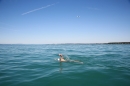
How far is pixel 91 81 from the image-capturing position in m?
10.8

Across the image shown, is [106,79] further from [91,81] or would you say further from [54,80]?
[54,80]

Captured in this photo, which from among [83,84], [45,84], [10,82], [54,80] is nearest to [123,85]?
[83,84]

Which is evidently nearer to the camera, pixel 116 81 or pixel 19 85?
pixel 19 85

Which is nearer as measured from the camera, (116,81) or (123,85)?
(123,85)

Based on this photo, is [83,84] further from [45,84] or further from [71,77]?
[45,84]

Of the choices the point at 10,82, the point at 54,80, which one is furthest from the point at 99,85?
the point at 10,82

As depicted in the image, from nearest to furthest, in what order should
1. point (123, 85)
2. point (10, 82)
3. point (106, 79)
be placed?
point (123, 85), point (10, 82), point (106, 79)

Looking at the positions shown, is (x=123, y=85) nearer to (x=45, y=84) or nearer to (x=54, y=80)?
(x=54, y=80)

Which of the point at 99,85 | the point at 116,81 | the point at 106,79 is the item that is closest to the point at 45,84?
the point at 99,85

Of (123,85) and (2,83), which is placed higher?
(2,83)

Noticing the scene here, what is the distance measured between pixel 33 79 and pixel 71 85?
4.30 meters

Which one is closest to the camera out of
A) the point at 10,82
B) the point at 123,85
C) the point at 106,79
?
the point at 123,85

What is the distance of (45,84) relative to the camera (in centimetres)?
1004

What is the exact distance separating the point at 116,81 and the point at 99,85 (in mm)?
2129
